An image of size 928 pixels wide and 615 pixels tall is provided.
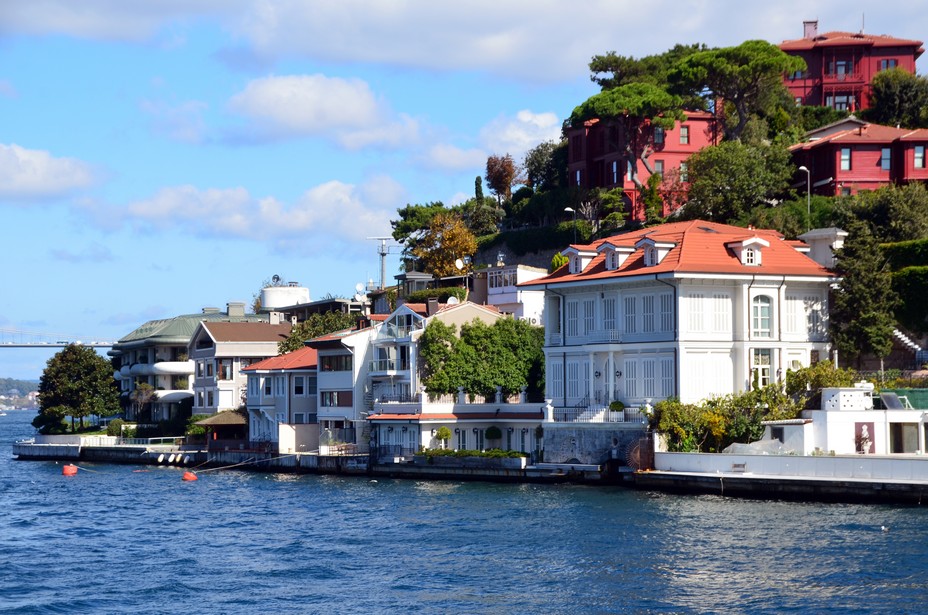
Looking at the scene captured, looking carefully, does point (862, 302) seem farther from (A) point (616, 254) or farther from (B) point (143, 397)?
(B) point (143, 397)

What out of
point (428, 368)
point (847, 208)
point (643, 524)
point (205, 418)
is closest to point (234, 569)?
point (643, 524)

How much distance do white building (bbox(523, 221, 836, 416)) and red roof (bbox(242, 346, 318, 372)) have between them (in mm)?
25262

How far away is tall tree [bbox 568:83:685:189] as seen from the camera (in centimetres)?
8700

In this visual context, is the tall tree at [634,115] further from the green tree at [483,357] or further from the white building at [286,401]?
the white building at [286,401]

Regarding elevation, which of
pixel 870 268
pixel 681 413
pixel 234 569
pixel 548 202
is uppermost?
pixel 548 202

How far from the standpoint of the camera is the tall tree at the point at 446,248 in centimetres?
9944

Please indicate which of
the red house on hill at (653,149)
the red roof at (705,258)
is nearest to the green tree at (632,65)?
the red house on hill at (653,149)

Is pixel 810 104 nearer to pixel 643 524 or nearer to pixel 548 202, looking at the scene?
pixel 548 202

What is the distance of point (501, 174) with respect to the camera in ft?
375

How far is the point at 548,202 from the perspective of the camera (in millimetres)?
A: 98812

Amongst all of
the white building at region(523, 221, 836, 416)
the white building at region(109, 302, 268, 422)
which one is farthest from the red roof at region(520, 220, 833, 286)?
the white building at region(109, 302, 268, 422)

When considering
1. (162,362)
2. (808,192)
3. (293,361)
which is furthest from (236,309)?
(808,192)

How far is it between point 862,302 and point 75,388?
66.3m

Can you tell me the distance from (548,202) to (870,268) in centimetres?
3973
